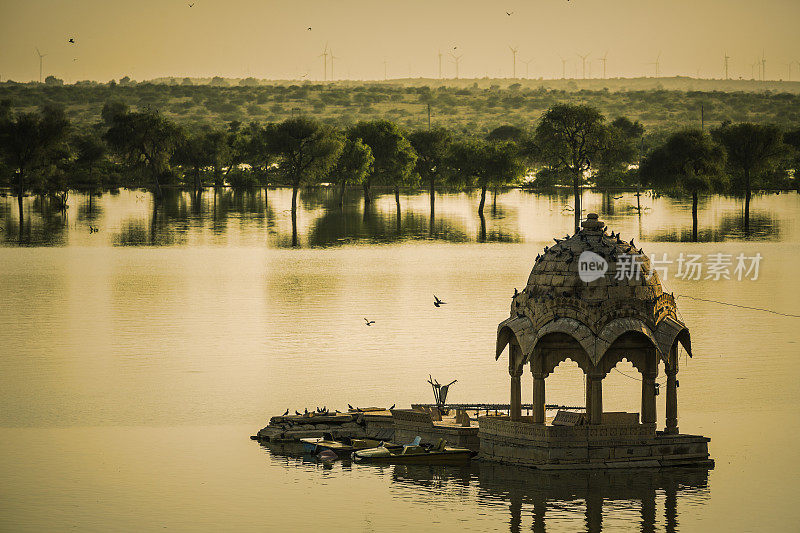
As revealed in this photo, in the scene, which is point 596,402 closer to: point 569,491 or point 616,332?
point 616,332

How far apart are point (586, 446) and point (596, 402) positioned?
153cm

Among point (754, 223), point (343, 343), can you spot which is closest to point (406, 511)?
point (343, 343)

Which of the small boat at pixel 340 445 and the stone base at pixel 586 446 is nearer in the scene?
the stone base at pixel 586 446

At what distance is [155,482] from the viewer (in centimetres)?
5128

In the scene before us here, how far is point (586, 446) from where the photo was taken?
48219 mm

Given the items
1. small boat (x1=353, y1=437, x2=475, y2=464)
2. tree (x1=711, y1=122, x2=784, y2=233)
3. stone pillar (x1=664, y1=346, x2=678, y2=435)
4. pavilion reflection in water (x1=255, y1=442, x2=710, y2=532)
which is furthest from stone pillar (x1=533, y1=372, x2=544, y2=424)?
tree (x1=711, y1=122, x2=784, y2=233)

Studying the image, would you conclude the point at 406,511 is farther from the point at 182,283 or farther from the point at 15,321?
the point at 182,283

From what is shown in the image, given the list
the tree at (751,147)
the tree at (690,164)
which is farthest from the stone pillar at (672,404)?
the tree at (751,147)

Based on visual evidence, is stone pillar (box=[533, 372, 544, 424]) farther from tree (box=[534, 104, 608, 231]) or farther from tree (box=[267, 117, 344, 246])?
tree (box=[267, 117, 344, 246])

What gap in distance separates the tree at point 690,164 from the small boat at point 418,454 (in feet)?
373

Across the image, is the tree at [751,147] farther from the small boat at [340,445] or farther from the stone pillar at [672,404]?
the small boat at [340,445]

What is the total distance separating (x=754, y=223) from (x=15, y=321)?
11655cm

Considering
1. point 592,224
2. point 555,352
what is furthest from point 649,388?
point 592,224

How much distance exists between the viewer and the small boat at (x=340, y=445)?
5244 cm
